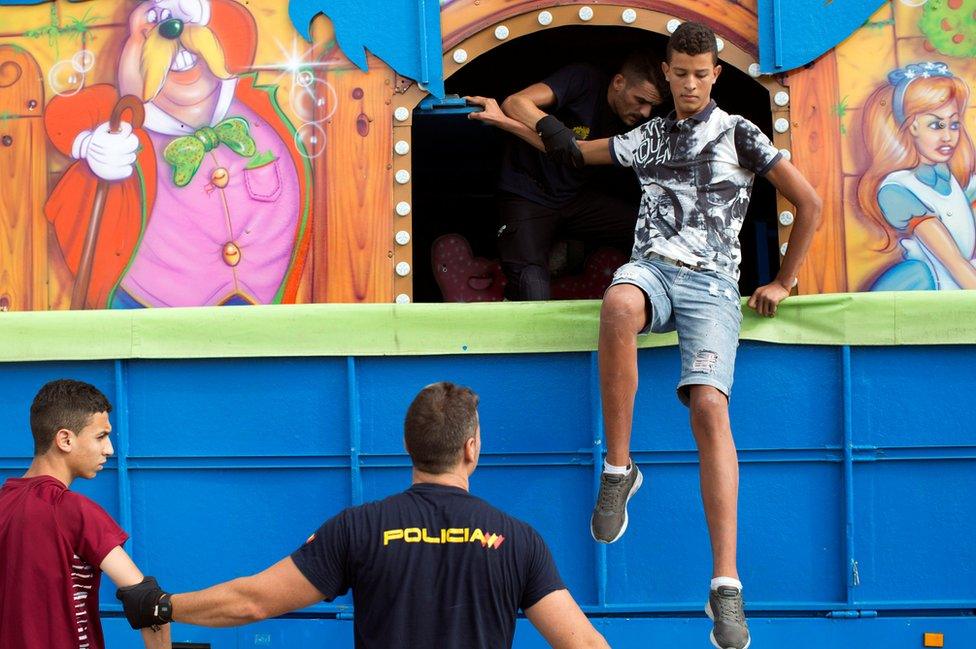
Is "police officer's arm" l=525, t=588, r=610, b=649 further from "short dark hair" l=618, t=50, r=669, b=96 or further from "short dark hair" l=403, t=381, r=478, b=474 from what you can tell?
"short dark hair" l=618, t=50, r=669, b=96

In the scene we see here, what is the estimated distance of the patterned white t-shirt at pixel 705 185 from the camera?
3.56 m

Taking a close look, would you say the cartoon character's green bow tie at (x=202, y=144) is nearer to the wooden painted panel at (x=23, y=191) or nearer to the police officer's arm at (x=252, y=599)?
the wooden painted panel at (x=23, y=191)

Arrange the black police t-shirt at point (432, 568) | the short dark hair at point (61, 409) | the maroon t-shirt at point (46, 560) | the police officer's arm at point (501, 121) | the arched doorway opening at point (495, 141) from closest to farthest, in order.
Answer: the black police t-shirt at point (432, 568), the maroon t-shirt at point (46, 560), the short dark hair at point (61, 409), the police officer's arm at point (501, 121), the arched doorway opening at point (495, 141)

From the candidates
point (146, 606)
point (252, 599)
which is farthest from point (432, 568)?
point (146, 606)

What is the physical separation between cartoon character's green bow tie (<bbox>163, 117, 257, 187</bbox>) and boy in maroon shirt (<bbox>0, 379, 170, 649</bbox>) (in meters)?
1.63

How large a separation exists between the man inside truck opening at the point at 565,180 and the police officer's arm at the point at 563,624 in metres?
2.15

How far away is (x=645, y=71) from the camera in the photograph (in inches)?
174

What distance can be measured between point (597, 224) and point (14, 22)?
250 cm

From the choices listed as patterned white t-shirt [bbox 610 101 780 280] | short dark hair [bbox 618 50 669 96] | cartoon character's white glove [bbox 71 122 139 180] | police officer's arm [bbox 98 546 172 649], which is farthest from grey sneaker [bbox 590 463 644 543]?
cartoon character's white glove [bbox 71 122 139 180]

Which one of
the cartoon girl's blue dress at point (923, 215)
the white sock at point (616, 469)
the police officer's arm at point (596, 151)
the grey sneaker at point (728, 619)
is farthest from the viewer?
the cartoon girl's blue dress at point (923, 215)

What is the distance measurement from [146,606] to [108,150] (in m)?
2.18

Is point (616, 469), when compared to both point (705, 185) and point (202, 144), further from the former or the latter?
point (202, 144)

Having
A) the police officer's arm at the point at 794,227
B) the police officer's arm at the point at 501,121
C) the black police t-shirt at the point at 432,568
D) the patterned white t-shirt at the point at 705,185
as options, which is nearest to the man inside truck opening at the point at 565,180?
Answer: the police officer's arm at the point at 501,121

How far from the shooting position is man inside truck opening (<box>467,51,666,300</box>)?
4.45 m
